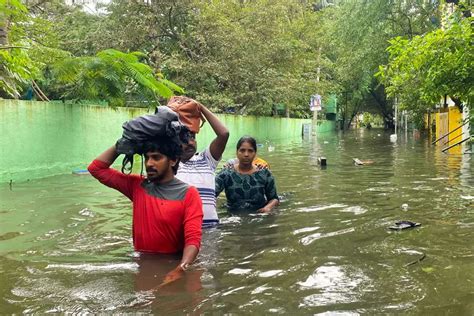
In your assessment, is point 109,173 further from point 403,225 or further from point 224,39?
point 224,39

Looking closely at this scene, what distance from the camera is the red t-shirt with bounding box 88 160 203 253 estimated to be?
12.8 ft

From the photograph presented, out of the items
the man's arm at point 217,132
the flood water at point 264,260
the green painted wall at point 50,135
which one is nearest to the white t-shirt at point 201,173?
the man's arm at point 217,132

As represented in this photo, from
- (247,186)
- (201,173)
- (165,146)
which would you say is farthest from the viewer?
(247,186)

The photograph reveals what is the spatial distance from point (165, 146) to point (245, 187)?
3.24m

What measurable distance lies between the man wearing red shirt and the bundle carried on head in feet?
0.13

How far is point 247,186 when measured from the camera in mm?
6988

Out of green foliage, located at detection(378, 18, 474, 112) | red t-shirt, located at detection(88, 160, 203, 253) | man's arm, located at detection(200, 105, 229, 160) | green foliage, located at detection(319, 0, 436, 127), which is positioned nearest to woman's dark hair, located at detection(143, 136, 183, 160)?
red t-shirt, located at detection(88, 160, 203, 253)

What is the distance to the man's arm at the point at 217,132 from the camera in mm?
4711

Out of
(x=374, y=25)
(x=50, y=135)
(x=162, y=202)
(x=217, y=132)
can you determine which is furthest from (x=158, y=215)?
(x=374, y=25)

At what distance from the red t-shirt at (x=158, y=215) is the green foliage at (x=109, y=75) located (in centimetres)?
671

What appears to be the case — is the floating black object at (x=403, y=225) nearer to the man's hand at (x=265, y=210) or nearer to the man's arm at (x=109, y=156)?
the man's hand at (x=265, y=210)

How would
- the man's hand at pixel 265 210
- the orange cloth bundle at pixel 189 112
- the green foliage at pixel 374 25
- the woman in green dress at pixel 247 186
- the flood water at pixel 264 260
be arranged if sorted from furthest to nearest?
the green foliage at pixel 374 25 → the woman in green dress at pixel 247 186 → the man's hand at pixel 265 210 → the orange cloth bundle at pixel 189 112 → the flood water at pixel 264 260

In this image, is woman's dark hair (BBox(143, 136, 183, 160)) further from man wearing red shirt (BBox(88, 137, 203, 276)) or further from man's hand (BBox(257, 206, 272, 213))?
man's hand (BBox(257, 206, 272, 213))

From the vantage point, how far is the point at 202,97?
23.5 metres
